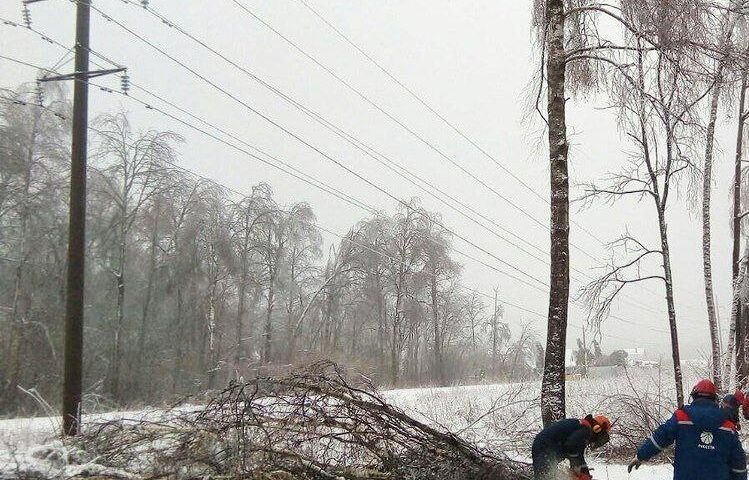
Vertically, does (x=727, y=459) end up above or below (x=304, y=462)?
above

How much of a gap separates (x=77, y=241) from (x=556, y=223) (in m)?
8.25

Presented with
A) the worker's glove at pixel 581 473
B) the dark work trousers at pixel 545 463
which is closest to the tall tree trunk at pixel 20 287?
the dark work trousers at pixel 545 463

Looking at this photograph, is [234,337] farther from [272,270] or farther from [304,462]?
[304,462]

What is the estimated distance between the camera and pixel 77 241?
37.3ft

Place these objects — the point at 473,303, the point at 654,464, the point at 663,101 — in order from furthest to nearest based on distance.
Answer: the point at 473,303 < the point at 654,464 < the point at 663,101

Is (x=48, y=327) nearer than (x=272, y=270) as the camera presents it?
Yes

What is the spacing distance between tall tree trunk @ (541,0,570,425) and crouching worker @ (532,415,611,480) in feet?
6.31

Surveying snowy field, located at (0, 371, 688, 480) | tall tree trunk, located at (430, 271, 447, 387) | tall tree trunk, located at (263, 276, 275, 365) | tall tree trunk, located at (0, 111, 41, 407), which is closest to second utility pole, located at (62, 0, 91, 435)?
snowy field, located at (0, 371, 688, 480)

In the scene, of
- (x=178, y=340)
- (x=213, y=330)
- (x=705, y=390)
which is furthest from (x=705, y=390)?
(x=213, y=330)

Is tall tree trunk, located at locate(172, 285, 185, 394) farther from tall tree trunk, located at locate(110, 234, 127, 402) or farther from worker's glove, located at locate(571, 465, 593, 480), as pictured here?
worker's glove, located at locate(571, 465, 593, 480)

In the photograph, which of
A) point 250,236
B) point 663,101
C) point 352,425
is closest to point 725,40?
point 663,101

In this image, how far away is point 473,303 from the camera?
68750 mm

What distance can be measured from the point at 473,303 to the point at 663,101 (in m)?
61.1

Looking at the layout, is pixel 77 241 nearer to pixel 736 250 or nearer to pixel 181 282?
pixel 736 250
